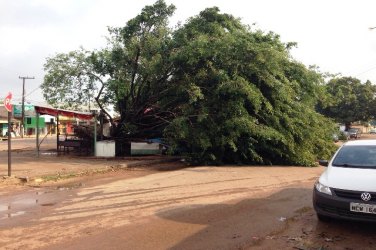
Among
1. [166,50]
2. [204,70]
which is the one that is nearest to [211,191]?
[204,70]

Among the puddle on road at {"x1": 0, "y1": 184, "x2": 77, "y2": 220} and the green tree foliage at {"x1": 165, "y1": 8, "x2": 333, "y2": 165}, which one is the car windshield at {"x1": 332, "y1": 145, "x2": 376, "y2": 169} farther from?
the green tree foliage at {"x1": 165, "y1": 8, "x2": 333, "y2": 165}

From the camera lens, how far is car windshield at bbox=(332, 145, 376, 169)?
7.55 m

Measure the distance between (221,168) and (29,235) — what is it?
10941 millimetres

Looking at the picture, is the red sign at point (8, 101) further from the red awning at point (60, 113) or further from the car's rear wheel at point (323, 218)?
the car's rear wheel at point (323, 218)

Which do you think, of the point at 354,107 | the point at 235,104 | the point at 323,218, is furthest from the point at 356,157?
the point at 354,107

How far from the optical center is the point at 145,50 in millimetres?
19719

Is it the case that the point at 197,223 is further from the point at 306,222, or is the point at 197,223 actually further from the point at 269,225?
the point at 306,222

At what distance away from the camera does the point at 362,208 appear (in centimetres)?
620

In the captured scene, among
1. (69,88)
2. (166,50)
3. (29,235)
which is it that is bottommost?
(29,235)

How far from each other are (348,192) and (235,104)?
443 inches

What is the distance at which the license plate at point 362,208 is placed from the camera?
6121 mm

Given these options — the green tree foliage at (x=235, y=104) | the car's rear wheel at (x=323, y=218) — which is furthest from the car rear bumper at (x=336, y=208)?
the green tree foliage at (x=235, y=104)

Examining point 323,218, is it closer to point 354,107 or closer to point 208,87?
point 208,87

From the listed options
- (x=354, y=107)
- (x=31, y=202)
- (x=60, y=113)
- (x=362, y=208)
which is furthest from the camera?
(x=354, y=107)
